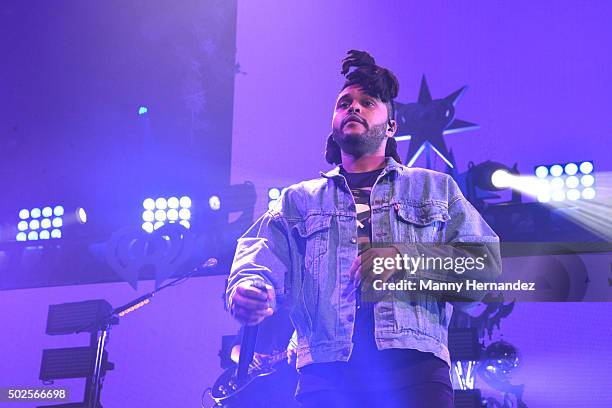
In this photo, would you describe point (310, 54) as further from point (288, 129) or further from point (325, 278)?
point (325, 278)

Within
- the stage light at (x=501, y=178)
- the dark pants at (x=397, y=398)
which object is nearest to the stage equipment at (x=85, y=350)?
the stage light at (x=501, y=178)

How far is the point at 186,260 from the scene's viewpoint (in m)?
6.24

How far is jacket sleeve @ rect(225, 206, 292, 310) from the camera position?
2.06 m

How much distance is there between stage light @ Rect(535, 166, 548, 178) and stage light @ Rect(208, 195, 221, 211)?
2883 mm

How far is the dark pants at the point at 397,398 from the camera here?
1.80 metres

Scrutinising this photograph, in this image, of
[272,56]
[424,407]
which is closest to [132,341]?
[272,56]

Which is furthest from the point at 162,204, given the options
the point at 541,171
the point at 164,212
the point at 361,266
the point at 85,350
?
the point at 361,266

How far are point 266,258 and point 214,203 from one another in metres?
4.19

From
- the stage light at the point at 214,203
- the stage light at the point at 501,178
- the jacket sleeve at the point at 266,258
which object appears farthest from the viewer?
the stage light at the point at 214,203

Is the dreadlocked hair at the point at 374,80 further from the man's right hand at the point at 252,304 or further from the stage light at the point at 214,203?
the stage light at the point at 214,203

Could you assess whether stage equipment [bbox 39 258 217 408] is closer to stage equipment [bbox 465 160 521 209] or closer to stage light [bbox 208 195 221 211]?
stage light [bbox 208 195 221 211]

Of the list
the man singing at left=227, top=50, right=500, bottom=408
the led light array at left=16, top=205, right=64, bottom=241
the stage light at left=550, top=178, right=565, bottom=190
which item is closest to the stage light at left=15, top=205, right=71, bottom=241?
the led light array at left=16, top=205, right=64, bottom=241

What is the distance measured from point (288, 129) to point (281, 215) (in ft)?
14.3

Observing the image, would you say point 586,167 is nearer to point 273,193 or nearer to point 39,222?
point 273,193
